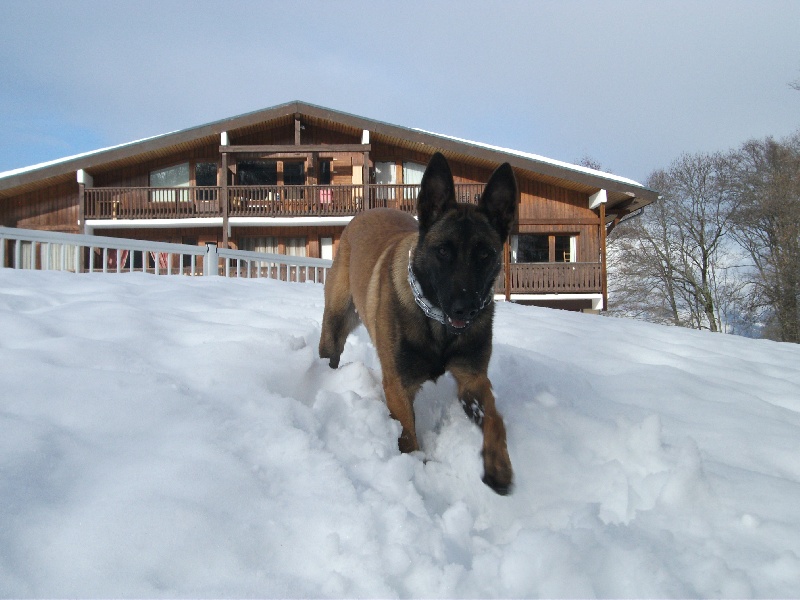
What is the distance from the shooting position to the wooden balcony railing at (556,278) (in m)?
18.5

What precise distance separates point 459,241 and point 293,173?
19482 mm

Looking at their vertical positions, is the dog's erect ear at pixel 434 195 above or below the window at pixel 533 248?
below

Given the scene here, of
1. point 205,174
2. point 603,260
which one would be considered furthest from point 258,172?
point 603,260

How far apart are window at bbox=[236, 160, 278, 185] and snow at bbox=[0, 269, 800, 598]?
18.6 meters

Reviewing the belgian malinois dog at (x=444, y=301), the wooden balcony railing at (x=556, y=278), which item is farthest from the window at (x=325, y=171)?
the belgian malinois dog at (x=444, y=301)

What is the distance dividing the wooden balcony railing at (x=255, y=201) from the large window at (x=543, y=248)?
3.09m

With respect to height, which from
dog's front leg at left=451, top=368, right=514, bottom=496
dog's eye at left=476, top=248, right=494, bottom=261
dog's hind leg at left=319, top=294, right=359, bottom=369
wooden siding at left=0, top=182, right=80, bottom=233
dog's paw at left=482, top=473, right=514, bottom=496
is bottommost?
dog's paw at left=482, top=473, right=514, bottom=496

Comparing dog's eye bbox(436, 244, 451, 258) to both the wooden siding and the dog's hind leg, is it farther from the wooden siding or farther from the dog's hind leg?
the wooden siding

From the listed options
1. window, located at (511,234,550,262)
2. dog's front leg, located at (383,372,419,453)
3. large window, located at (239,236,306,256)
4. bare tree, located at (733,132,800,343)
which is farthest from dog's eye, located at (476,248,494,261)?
bare tree, located at (733,132,800,343)

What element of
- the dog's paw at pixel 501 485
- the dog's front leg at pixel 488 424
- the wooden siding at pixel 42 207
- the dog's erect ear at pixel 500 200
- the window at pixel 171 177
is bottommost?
the dog's paw at pixel 501 485

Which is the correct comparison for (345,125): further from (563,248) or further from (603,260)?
(603,260)

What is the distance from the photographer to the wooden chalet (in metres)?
18.6

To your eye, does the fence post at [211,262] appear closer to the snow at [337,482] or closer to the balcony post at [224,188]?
the snow at [337,482]

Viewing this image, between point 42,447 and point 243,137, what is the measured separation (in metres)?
21.2
